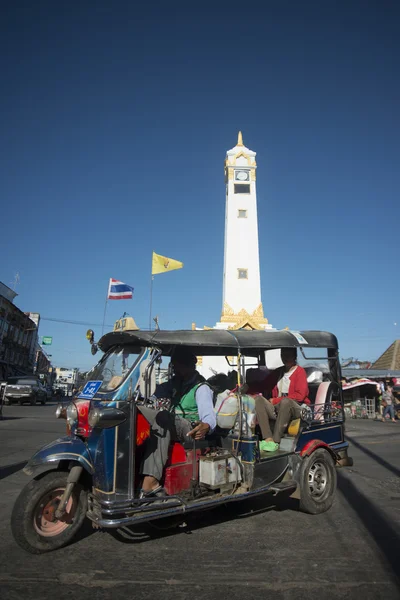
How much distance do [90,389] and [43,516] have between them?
1.29 meters

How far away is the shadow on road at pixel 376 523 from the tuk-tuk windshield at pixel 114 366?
123 inches

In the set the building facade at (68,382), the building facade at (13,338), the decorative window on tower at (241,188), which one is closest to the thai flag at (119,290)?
the building facade at (68,382)

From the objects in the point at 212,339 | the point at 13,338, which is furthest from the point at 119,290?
the point at 13,338

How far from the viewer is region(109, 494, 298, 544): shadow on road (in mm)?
4238

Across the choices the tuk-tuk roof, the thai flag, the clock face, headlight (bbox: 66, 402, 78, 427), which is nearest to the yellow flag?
the thai flag

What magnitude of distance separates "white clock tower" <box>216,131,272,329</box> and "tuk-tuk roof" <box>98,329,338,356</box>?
22225 millimetres

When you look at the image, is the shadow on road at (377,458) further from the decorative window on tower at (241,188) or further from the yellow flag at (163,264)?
the decorative window on tower at (241,188)

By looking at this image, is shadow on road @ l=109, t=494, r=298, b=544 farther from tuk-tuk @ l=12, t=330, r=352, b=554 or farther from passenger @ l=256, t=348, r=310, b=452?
passenger @ l=256, t=348, r=310, b=452

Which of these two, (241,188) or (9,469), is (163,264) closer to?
(9,469)

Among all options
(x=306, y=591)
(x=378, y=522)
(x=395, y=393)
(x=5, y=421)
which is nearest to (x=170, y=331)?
(x=306, y=591)

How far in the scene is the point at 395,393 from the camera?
25.2 m

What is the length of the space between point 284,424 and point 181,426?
164cm

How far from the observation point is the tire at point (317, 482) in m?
5.13

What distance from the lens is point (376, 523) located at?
480 cm
